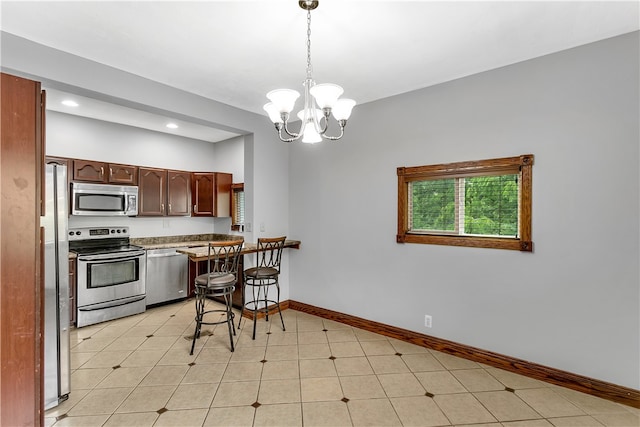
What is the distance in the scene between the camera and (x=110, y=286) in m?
3.82

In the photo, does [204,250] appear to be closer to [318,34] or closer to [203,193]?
[203,193]

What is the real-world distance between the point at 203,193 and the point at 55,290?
3.11m

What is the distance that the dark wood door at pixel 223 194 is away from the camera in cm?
518

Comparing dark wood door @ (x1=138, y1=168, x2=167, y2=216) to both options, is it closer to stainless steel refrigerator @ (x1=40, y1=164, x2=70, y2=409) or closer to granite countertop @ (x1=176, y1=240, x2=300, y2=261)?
granite countertop @ (x1=176, y1=240, x2=300, y2=261)

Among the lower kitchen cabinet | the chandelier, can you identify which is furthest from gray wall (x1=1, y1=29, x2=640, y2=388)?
the lower kitchen cabinet

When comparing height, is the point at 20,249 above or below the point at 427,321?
above

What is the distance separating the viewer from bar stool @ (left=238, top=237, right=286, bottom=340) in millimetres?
3439

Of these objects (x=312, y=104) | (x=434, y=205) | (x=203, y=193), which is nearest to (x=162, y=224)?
(x=203, y=193)

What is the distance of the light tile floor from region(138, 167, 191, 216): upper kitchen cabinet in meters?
1.92

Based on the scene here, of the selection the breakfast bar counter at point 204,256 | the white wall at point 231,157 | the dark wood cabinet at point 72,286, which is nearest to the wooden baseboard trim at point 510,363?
the breakfast bar counter at point 204,256

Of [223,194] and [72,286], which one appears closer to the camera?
[72,286]

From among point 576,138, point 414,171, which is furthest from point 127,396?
point 576,138

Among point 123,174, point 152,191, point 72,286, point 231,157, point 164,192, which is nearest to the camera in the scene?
point 72,286

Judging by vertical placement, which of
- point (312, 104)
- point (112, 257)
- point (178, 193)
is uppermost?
point (312, 104)
